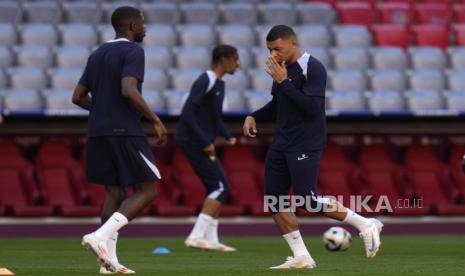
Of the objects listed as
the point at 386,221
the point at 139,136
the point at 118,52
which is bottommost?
the point at 386,221

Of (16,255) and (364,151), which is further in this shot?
(364,151)

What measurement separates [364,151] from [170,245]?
225 inches

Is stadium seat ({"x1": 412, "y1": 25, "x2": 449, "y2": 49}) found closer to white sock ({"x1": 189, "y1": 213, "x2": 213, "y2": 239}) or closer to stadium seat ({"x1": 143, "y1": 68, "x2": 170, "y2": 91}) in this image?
stadium seat ({"x1": 143, "y1": 68, "x2": 170, "y2": 91})

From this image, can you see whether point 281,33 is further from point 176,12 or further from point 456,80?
point 176,12

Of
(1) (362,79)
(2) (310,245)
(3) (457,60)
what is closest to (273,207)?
(2) (310,245)

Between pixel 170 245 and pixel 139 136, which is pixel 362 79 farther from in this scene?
pixel 139 136

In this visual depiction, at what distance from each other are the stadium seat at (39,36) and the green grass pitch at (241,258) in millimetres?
5399

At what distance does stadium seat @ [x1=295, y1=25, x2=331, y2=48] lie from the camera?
19.3 metres

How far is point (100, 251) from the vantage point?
827cm

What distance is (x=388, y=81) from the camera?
1848 centimetres

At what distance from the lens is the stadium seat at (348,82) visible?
18297mm

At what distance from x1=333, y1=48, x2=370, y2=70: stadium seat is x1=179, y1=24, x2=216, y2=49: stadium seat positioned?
79.3 inches

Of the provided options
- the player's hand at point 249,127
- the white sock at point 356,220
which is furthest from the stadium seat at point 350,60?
the white sock at point 356,220

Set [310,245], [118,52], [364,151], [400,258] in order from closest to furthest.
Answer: [118,52]
[400,258]
[310,245]
[364,151]
